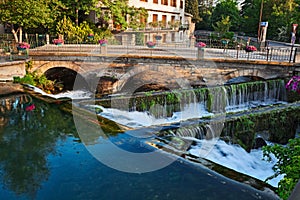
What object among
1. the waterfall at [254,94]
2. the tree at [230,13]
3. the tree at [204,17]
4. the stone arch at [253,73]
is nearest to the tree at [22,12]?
the stone arch at [253,73]

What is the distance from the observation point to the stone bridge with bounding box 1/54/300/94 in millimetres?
17859

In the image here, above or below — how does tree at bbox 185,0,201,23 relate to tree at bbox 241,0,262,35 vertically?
above

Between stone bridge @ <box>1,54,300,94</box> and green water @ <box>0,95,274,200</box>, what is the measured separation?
10.6 m

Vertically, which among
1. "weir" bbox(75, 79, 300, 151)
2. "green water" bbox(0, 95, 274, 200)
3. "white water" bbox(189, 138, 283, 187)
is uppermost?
"green water" bbox(0, 95, 274, 200)

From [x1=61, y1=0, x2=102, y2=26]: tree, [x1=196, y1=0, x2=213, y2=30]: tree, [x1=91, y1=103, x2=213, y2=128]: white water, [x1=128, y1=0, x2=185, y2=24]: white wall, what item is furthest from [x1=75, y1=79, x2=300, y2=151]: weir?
[x1=196, y1=0, x2=213, y2=30]: tree

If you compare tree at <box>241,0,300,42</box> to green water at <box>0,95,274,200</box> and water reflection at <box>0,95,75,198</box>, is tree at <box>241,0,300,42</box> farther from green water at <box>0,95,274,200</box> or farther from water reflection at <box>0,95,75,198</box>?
green water at <box>0,95,274,200</box>

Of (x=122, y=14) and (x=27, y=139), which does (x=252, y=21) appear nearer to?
(x=122, y=14)

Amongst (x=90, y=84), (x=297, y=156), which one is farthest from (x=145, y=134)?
(x=90, y=84)

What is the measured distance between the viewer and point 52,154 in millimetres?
7988

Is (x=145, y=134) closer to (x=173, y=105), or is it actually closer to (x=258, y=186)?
(x=258, y=186)

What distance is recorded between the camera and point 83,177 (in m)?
6.73

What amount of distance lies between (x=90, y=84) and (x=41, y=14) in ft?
24.0

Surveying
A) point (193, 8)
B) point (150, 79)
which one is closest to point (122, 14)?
point (150, 79)

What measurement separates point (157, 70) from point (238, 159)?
10304 mm
